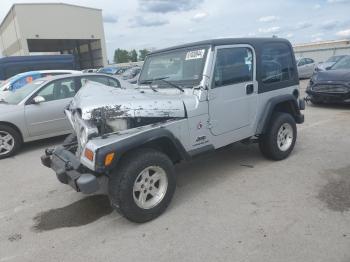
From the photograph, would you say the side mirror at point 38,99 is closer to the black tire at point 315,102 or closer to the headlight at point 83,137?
the headlight at point 83,137

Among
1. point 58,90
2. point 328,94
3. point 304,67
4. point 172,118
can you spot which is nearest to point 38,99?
point 58,90

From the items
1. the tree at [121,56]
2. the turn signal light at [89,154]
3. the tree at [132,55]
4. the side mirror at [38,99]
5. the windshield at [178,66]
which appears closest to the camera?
the turn signal light at [89,154]

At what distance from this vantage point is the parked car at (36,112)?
6.69 m

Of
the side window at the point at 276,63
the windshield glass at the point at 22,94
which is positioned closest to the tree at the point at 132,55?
the windshield glass at the point at 22,94

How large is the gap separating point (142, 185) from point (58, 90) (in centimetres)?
451

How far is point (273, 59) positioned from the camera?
204 inches

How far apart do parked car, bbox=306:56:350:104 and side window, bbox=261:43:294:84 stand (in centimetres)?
462

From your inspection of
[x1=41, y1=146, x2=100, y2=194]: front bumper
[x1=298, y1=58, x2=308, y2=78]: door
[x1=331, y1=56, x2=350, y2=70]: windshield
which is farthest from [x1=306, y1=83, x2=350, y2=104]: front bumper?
[x1=298, y1=58, x2=308, y2=78]: door

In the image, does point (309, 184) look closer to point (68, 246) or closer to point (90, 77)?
point (68, 246)

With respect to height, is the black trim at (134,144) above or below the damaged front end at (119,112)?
below

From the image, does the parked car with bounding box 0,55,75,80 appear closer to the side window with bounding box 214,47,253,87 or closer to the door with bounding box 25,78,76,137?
the door with bounding box 25,78,76,137

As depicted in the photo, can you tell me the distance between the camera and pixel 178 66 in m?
4.54

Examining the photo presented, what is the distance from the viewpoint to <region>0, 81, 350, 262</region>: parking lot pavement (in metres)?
3.17

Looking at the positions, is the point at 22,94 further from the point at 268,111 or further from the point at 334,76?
the point at 334,76
